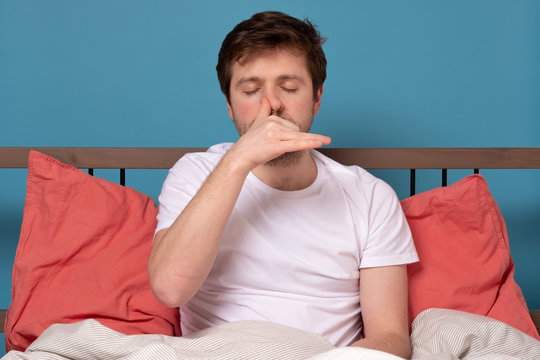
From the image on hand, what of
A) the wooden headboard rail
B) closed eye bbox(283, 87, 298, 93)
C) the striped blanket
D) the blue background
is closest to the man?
closed eye bbox(283, 87, 298, 93)

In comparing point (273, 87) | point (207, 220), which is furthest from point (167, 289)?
point (273, 87)

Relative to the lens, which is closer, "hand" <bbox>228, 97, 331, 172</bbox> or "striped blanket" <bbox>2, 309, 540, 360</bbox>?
"striped blanket" <bbox>2, 309, 540, 360</bbox>

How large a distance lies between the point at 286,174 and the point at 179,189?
24 centimetres

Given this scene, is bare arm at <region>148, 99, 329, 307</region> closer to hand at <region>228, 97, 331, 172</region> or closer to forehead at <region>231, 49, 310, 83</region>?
hand at <region>228, 97, 331, 172</region>

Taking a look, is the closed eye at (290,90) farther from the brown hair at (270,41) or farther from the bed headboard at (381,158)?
the bed headboard at (381,158)

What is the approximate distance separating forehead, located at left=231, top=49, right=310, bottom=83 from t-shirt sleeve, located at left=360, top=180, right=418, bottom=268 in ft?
1.09

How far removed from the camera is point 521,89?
1862 millimetres

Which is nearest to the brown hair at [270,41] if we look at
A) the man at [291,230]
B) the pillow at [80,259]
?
the man at [291,230]

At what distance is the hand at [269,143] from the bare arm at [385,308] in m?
0.34

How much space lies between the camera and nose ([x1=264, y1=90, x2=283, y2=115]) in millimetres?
1250

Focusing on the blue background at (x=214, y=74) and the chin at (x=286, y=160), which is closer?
the chin at (x=286, y=160)

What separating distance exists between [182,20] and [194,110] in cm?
28

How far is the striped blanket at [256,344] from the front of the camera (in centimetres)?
95

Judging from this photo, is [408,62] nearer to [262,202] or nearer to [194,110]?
[194,110]
